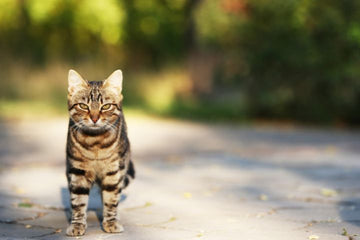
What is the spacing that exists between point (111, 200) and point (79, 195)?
0.28m

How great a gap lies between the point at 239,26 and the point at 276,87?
6.37ft

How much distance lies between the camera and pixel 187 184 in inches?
331

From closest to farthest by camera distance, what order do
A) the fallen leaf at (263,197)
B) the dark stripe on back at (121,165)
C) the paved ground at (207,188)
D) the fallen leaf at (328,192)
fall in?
the dark stripe on back at (121,165) < the paved ground at (207,188) < the fallen leaf at (263,197) < the fallen leaf at (328,192)

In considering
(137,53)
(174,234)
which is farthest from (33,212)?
(137,53)

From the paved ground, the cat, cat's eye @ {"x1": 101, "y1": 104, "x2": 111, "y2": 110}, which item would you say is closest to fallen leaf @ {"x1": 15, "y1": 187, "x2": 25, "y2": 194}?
the paved ground

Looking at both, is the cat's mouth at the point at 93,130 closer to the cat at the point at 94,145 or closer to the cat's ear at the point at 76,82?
the cat at the point at 94,145

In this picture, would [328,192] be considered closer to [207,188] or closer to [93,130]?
[207,188]

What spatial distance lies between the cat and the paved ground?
259 millimetres

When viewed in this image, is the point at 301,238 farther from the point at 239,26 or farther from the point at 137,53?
the point at 137,53

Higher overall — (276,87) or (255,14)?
(255,14)

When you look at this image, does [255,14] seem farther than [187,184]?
Yes

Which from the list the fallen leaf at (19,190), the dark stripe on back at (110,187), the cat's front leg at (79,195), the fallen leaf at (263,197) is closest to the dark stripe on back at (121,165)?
the dark stripe on back at (110,187)

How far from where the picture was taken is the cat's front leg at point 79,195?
556cm

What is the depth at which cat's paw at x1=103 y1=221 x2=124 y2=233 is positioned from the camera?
561 centimetres
